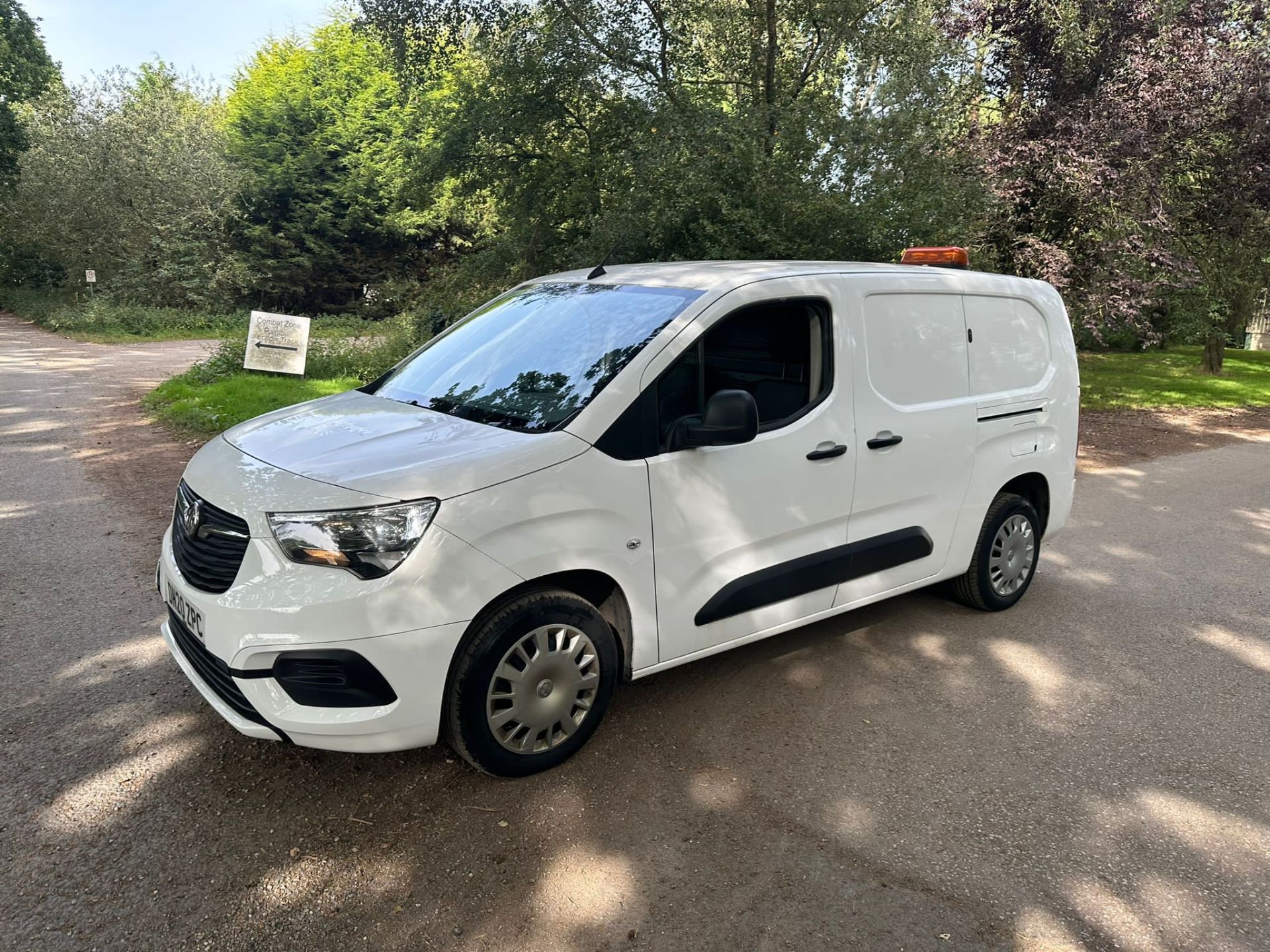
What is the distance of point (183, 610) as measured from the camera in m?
3.16

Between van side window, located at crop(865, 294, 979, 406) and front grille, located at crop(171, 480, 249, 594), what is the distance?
9.11ft

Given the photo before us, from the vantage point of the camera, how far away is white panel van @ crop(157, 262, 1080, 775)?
280 centimetres

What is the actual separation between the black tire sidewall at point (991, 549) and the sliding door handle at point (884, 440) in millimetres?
1120

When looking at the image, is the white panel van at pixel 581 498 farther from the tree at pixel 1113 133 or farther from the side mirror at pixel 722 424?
the tree at pixel 1113 133

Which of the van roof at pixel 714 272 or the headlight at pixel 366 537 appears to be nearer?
the headlight at pixel 366 537

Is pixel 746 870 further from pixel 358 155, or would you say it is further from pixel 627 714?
pixel 358 155

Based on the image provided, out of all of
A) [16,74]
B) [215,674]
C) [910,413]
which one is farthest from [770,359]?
[16,74]

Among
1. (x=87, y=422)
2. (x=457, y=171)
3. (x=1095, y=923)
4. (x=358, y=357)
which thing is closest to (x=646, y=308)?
(x=1095, y=923)

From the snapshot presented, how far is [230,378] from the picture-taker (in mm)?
12219

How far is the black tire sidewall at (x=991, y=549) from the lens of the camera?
4.85m

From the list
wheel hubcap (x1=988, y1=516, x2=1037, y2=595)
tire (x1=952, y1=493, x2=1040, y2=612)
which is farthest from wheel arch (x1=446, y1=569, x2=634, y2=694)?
wheel hubcap (x1=988, y1=516, x2=1037, y2=595)

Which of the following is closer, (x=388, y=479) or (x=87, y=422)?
(x=388, y=479)

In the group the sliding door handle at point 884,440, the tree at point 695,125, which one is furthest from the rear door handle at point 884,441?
the tree at point 695,125

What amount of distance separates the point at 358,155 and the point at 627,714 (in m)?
35.0
